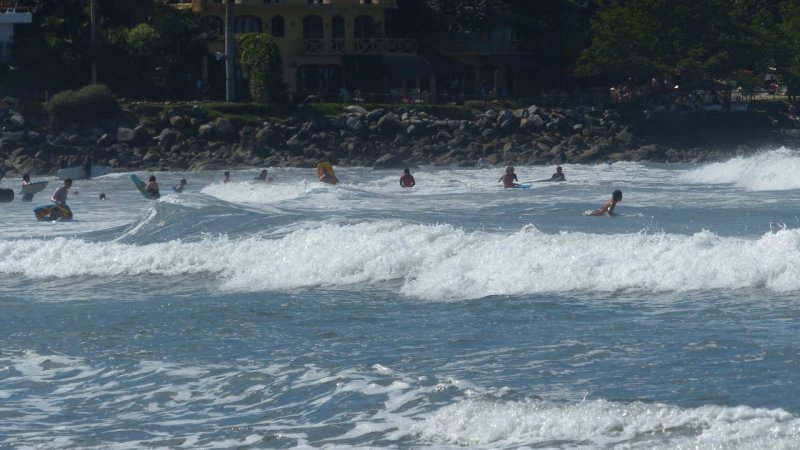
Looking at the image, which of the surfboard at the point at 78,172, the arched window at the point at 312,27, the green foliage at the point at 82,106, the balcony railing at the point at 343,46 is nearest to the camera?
the surfboard at the point at 78,172

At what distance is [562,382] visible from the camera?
42.9ft

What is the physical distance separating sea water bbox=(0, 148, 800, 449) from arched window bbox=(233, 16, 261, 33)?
3194cm

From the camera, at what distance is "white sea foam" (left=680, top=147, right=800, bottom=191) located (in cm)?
3950

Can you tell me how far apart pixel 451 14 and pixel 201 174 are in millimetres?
17871

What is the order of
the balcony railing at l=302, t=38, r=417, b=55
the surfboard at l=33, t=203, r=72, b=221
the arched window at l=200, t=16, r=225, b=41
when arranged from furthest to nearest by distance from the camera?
the balcony railing at l=302, t=38, r=417, b=55 → the arched window at l=200, t=16, r=225, b=41 → the surfboard at l=33, t=203, r=72, b=221

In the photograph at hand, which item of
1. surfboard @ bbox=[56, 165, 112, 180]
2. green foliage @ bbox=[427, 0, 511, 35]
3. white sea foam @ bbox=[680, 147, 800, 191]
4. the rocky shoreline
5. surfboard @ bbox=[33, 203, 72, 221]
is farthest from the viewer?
green foliage @ bbox=[427, 0, 511, 35]

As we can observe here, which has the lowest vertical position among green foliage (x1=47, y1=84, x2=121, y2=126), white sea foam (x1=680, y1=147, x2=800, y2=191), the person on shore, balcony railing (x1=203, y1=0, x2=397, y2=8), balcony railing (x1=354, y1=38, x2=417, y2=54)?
white sea foam (x1=680, y1=147, x2=800, y2=191)

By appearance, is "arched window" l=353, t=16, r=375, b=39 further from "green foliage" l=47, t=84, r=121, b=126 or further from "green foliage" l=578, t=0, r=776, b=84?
"green foliage" l=47, t=84, r=121, b=126

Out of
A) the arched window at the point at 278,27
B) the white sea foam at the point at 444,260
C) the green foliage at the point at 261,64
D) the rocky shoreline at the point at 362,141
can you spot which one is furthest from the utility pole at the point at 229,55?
the white sea foam at the point at 444,260

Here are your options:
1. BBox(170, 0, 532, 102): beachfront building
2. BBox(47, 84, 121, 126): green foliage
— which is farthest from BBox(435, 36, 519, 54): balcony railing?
BBox(47, 84, 121, 126): green foliage

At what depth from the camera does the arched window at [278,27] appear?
59.7 meters

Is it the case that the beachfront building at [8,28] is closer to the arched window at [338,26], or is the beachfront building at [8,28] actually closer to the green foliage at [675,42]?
the arched window at [338,26]

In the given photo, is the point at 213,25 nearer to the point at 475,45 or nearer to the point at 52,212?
the point at 475,45

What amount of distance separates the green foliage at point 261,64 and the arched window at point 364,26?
19.8 ft
